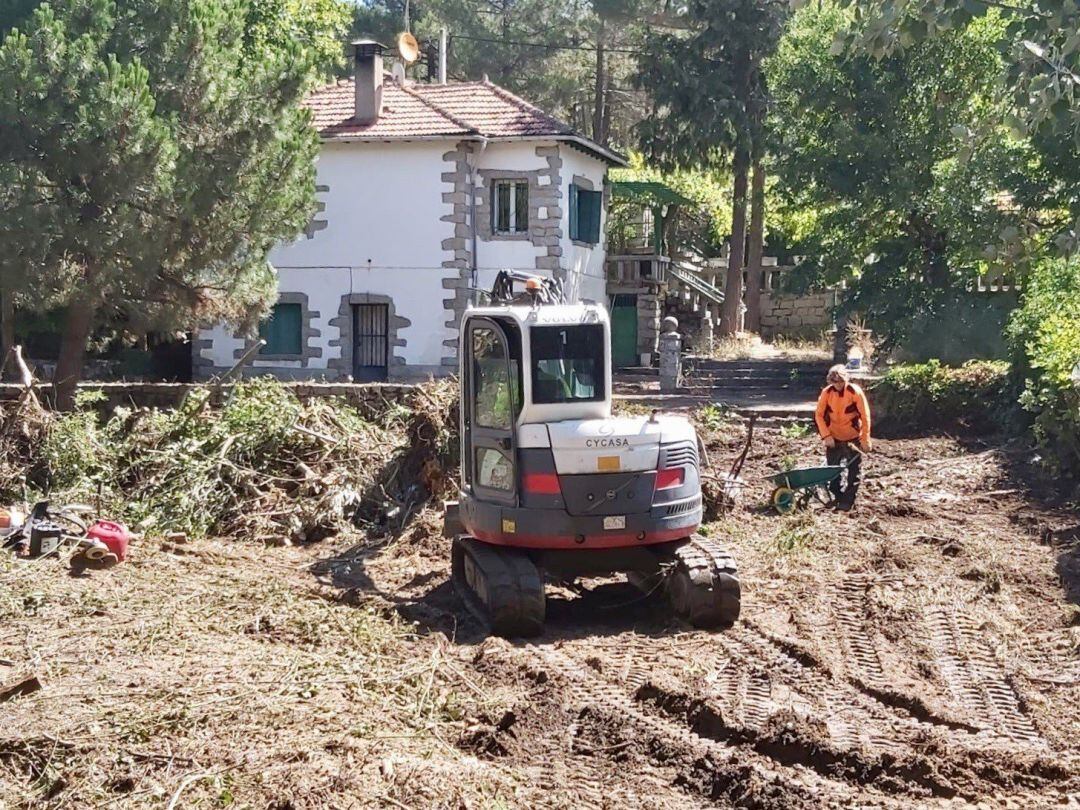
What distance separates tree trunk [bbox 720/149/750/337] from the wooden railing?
7.41 ft

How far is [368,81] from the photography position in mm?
30250

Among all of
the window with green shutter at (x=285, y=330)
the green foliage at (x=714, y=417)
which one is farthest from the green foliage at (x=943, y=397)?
the window with green shutter at (x=285, y=330)

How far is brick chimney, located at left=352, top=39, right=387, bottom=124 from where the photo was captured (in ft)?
99.2

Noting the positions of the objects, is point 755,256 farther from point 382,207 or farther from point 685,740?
point 685,740

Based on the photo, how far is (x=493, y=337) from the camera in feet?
Result: 34.3

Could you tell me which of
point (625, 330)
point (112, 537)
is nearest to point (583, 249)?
point (625, 330)

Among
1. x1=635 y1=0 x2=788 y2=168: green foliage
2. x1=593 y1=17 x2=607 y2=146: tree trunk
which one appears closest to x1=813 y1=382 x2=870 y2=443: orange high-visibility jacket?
x1=635 y1=0 x2=788 y2=168: green foliage

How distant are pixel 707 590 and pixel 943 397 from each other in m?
11.8

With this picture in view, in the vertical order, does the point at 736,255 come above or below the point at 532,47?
below

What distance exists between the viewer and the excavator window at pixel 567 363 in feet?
33.6

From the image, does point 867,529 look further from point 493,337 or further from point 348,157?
point 348,157

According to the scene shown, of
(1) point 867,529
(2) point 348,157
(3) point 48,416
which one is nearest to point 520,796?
(1) point 867,529

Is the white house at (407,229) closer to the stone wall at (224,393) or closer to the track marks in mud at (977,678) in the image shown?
the stone wall at (224,393)

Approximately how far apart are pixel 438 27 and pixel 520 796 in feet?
141
